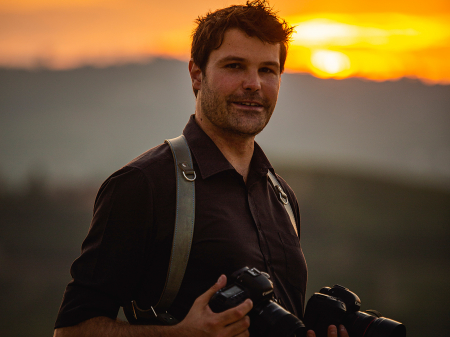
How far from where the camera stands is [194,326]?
70.8 inches

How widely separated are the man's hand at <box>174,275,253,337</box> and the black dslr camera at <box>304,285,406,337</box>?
65 cm

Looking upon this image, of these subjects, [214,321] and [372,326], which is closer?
[214,321]

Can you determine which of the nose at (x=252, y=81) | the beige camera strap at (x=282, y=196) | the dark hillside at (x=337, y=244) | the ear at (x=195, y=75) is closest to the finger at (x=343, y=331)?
the beige camera strap at (x=282, y=196)

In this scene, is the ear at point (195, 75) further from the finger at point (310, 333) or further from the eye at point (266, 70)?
the finger at point (310, 333)

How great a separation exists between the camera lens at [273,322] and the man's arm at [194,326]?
0.08 m

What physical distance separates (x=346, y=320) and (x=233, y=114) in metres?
1.36

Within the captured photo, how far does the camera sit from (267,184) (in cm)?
272

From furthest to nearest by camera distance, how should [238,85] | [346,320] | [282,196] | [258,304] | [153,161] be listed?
[282,196] → [238,85] → [346,320] → [153,161] → [258,304]

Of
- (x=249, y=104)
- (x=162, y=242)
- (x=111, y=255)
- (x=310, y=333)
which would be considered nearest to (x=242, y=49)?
(x=249, y=104)

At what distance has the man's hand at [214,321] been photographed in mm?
1769

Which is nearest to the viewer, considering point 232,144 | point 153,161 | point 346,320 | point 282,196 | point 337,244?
point 153,161

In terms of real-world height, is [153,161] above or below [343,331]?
above

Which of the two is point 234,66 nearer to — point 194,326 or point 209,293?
point 209,293

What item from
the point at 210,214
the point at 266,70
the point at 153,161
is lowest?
the point at 210,214
